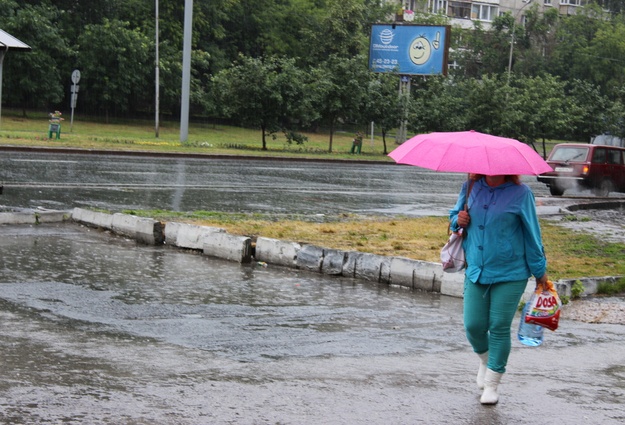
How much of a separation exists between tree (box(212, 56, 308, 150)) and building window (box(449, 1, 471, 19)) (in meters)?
62.2

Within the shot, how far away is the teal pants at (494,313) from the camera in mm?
5887

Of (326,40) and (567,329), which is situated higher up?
(326,40)

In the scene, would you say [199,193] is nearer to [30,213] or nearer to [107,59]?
[30,213]

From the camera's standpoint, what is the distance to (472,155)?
5.95 metres

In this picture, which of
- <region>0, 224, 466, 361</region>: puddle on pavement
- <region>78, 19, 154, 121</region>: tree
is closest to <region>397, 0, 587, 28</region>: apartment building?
<region>78, 19, 154, 121</region>: tree

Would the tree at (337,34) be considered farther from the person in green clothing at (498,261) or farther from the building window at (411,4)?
the person in green clothing at (498,261)

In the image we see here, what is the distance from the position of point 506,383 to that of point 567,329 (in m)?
2.25

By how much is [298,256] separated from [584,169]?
19.4 m

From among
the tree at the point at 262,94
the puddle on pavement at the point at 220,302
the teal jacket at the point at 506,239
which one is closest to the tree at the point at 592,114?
the tree at the point at 262,94

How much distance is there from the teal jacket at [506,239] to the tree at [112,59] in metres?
54.1

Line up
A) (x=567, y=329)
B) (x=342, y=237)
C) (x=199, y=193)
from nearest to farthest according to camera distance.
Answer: (x=567, y=329)
(x=342, y=237)
(x=199, y=193)

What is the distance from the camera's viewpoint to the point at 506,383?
6336mm

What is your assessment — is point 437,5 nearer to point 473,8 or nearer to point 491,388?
point 473,8

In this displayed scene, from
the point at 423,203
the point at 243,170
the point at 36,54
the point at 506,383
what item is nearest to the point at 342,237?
the point at 506,383
